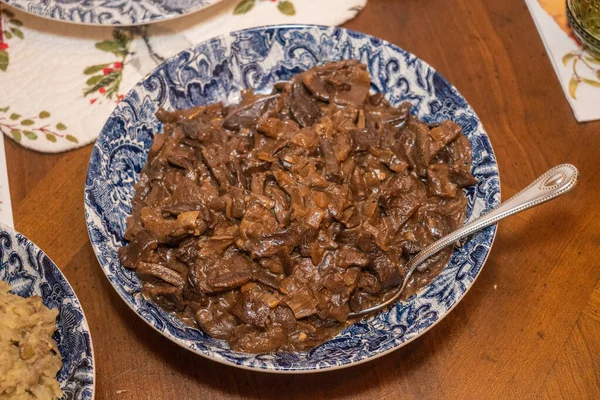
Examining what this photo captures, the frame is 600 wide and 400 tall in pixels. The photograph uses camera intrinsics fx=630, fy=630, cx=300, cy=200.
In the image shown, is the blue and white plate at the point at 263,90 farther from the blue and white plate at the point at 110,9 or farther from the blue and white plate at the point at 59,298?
the blue and white plate at the point at 110,9

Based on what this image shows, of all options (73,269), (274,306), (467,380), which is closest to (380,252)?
(274,306)

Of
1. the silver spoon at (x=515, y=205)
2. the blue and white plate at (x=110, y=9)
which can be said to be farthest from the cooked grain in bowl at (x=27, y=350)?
the blue and white plate at (x=110, y=9)

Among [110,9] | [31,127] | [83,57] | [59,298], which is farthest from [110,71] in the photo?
[59,298]

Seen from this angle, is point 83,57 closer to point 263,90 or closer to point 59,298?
point 263,90

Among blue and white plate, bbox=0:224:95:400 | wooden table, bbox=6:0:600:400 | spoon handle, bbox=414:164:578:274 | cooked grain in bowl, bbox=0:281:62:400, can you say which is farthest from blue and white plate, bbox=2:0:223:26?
spoon handle, bbox=414:164:578:274

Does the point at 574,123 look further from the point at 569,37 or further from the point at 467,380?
the point at 467,380

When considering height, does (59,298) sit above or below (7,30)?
below
